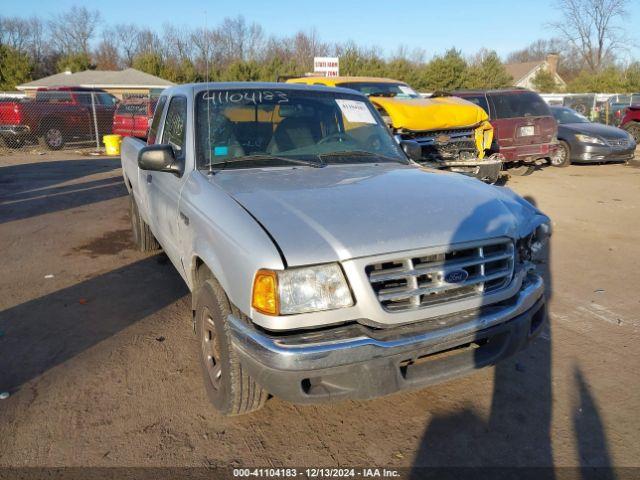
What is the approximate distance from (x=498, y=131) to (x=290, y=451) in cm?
960

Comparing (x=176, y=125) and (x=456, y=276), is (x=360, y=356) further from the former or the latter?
(x=176, y=125)

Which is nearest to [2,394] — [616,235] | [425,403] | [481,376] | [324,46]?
[425,403]

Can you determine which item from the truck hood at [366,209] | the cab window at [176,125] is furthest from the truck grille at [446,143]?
the truck hood at [366,209]

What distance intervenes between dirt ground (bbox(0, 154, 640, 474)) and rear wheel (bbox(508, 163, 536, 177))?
6736 millimetres

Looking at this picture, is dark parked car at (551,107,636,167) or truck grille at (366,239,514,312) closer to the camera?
truck grille at (366,239,514,312)

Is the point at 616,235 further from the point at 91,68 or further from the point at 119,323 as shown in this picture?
the point at 91,68

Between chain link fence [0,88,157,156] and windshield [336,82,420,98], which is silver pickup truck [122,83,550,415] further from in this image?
chain link fence [0,88,157,156]

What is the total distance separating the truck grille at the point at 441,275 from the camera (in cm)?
240

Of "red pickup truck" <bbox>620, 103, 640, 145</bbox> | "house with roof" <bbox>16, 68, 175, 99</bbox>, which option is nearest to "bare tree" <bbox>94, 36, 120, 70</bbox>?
"house with roof" <bbox>16, 68, 175, 99</bbox>

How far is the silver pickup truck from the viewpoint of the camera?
2322 mm

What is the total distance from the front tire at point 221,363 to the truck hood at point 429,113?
18.9ft

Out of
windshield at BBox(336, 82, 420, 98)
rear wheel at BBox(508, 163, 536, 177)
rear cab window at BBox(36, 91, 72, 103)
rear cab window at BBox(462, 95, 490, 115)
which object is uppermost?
rear cab window at BBox(36, 91, 72, 103)

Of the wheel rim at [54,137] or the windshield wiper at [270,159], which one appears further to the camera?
the wheel rim at [54,137]

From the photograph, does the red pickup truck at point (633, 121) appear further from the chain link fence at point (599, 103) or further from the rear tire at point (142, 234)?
the rear tire at point (142, 234)
